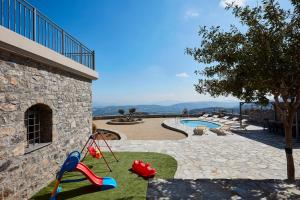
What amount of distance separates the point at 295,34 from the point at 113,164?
8.02 m

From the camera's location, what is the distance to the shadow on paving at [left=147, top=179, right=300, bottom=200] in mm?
5867

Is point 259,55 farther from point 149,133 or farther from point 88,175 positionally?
point 149,133

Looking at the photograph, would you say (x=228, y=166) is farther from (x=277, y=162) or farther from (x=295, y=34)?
(x=295, y=34)

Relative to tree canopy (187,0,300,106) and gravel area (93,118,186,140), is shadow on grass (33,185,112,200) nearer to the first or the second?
tree canopy (187,0,300,106)

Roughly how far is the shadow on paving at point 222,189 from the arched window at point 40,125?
12.3 ft

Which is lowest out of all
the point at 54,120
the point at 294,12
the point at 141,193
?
the point at 141,193

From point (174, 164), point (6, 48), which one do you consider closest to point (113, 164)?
point (174, 164)

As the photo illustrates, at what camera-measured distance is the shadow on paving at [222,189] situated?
19.2 ft

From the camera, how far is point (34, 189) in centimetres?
658

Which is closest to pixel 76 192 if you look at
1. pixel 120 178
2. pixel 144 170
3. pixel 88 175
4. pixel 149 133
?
pixel 88 175

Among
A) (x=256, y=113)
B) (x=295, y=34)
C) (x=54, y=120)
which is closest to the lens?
(x=295, y=34)

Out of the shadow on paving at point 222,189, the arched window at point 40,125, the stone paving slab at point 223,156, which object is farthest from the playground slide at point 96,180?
the stone paving slab at point 223,156

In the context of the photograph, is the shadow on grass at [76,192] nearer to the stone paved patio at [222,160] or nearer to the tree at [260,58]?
the stone paved patio at [222,160]

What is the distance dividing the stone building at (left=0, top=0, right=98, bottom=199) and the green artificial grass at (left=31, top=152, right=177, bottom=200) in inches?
30.1
